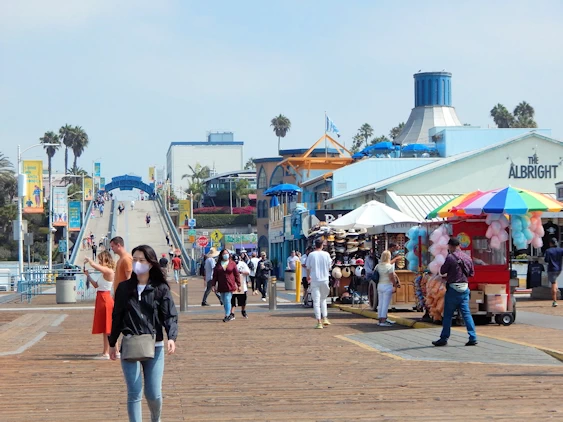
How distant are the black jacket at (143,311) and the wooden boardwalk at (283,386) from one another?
164 cm

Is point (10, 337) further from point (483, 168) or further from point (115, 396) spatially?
point (483, 168)

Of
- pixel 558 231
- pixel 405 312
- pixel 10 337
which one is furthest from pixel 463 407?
pixel 558 231

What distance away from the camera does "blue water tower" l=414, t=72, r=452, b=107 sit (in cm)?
8012

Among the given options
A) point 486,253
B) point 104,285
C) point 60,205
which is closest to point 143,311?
point 104,285

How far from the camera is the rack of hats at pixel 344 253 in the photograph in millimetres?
27391

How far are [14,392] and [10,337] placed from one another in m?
8.21

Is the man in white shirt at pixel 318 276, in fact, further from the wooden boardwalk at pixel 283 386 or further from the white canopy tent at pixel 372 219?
the white canopy tent at pixel 372 219

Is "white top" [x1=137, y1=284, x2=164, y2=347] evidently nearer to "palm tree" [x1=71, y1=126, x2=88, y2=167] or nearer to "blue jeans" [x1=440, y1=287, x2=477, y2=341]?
"blue jeans" [x1=440, y1=287, x2=477, y2=341]

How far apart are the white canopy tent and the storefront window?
5.16 m

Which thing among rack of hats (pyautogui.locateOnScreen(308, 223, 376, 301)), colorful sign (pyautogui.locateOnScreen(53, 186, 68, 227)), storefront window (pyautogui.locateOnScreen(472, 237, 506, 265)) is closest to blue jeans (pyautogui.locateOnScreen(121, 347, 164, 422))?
storefront window (pyautogui.locateOnScreen(472, 237, 506, 265))

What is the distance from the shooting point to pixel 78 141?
149750mm

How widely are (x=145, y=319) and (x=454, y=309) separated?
8315 mm

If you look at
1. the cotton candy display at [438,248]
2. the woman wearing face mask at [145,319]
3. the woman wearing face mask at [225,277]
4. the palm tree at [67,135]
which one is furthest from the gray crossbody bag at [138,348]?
the palm tree at [67,135]

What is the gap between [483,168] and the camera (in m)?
44.8
